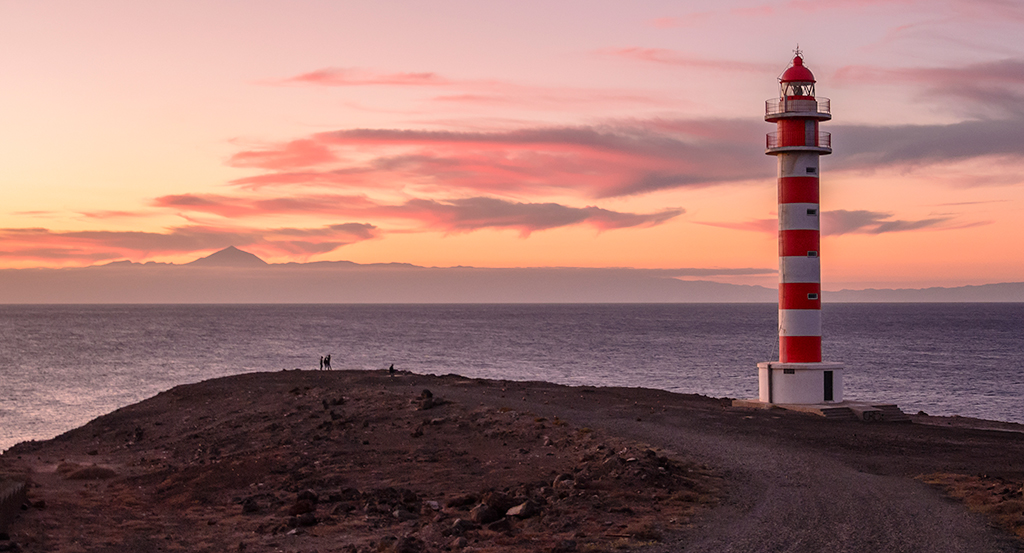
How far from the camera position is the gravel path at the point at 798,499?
1516 cm

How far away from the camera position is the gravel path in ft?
49.8

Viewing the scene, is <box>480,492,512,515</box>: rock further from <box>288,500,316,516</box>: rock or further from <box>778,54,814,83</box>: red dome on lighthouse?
<box>778,54,814,83</box>: red dome on lighthouse

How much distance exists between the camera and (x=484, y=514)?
17.0m

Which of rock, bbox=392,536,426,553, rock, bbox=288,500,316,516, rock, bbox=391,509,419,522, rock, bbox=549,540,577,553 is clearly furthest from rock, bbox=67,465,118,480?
rock, bbox=549,540,577,553

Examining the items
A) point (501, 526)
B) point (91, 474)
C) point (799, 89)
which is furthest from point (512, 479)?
point (799, 89)

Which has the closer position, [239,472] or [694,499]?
[694,499]

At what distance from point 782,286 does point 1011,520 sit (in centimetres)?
1926

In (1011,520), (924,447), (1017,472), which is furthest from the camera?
(924,447)

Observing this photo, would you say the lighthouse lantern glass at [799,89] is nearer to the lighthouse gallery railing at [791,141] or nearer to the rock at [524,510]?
the lighthouse gallery railing at [791,141]

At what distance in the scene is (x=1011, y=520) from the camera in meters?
16.6

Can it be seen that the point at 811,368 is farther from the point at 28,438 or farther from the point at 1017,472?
the point at 28,438

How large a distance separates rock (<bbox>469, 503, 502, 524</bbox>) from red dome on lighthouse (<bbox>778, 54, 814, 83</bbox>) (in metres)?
25.5

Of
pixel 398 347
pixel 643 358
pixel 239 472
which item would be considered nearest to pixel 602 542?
pixel 239 472

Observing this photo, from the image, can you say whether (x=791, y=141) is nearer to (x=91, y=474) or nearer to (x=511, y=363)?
(x=91, y=474)
